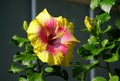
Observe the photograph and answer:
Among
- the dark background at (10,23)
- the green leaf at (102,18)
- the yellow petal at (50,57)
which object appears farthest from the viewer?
the dark background at (10,23)

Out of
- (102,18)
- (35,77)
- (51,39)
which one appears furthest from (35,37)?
(102,18)

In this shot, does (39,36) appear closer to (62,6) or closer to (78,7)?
(62,6)

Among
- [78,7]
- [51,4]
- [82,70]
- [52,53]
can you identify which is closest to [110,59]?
[82,70]

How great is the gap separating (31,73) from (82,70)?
0.17 meters

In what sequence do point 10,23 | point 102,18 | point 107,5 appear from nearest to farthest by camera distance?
point 107,5
point 102,18
point 10,23

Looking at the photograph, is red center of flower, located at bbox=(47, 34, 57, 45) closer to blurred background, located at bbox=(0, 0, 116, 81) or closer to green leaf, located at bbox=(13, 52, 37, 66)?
green leaf, located at bbox=(13, 52, 37, 66)

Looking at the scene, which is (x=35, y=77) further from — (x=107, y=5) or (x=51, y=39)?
(x=107, y=5)

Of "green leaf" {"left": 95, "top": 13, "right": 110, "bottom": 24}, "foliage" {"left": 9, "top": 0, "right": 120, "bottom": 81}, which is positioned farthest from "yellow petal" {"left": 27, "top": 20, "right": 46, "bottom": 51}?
"green leaf" {"left": 95, "top": 13, "right": 110, "bottom": 24}

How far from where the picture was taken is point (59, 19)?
3.39ft

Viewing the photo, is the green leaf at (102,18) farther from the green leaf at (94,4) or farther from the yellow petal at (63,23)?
the yellow petal at (63,23)

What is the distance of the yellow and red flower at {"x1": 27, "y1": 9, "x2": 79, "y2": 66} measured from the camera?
0.99m

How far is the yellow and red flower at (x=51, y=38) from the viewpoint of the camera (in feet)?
3.25

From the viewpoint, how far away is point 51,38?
1.04m

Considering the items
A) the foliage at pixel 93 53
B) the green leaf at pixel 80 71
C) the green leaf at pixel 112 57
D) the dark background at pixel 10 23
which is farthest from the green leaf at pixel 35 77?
the dark background at pixel 10 23
